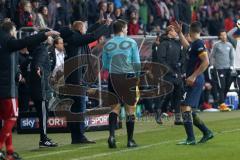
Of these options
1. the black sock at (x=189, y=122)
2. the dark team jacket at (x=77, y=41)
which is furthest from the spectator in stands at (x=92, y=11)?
the black sock at (x=189, y=122)

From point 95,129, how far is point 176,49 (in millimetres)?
3303

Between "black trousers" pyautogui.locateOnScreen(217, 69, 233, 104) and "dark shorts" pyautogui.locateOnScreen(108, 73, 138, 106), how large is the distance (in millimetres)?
10626

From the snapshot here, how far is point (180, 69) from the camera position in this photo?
72.7 ft

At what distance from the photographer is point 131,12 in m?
30.0

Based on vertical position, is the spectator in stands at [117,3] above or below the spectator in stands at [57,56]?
above

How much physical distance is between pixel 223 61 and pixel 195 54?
10681 mm

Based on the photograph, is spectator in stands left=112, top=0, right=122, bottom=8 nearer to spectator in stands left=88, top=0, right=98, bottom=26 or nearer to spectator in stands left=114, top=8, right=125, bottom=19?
spectator in stands left=114, top=8, right=125, bottom=19

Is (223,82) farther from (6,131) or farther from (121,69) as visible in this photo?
(6,131)

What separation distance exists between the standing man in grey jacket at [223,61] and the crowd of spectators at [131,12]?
5.11 ft

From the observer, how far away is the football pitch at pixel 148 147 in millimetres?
14305

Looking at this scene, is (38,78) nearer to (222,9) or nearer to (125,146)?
(125,146)

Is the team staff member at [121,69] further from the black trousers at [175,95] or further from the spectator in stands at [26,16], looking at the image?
the spectator in stands at [26,16]

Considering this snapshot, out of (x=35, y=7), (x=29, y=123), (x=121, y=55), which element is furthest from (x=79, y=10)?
(x=121, y=55)

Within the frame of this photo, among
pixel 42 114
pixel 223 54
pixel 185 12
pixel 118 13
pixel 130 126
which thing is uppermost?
pixel 185 12
